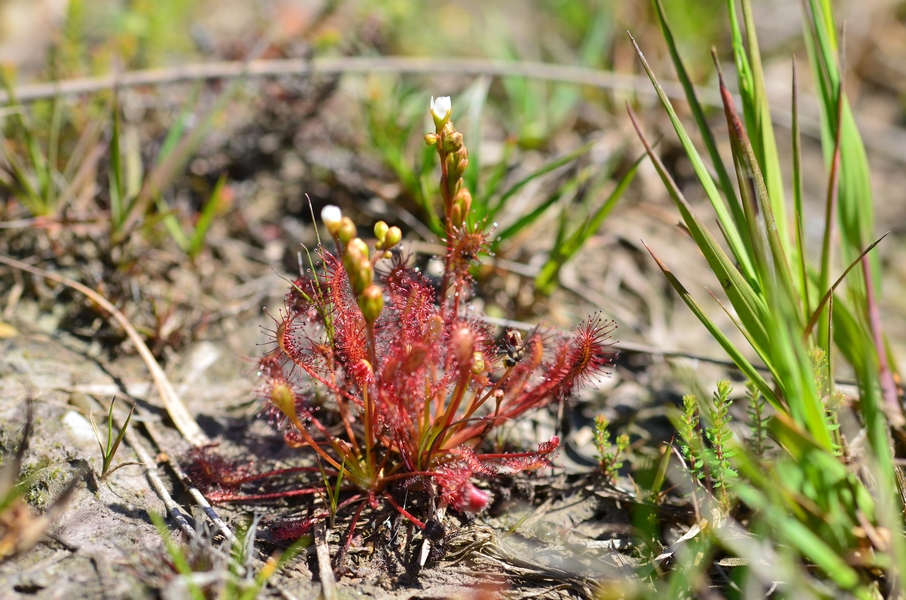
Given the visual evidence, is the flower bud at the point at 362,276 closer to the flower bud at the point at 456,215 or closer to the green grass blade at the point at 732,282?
the flower bud at the point at 456,215

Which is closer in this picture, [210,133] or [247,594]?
[247,594]

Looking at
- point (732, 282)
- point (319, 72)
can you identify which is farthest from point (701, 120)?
point (319, 72)

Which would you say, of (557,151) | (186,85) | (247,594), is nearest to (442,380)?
(247,594)

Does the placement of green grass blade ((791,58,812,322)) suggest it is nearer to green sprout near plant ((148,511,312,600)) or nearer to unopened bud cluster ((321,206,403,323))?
unopened bud cluster ((321,206,403,323))

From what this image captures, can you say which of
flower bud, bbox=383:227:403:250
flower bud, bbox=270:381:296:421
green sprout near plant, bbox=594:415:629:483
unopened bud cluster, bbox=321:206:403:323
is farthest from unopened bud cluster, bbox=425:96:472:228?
green sprout near plant, bbox=594:415:629:483

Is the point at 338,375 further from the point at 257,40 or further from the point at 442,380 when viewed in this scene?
the point at 257,40
